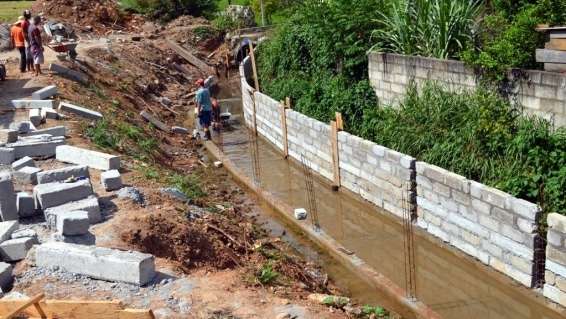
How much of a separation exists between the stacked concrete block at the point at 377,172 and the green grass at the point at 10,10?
24.7m

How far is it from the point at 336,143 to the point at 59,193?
18.7 ft

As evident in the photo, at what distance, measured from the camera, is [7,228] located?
7.31 m

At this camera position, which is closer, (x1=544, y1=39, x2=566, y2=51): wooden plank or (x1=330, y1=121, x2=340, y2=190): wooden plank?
(x1=544, y1=39, x2=566, y2=51): wooden plank

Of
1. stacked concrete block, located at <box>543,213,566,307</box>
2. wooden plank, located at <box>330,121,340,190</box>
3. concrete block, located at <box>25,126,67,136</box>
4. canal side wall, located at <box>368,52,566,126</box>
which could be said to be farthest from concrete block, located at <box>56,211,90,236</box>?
canal side wall, located at <box>368,52,566,126</box>

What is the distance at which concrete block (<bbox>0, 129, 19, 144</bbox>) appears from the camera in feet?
35.2

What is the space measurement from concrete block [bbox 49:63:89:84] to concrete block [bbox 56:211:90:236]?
10.2 m

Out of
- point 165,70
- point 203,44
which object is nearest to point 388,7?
point 165,70

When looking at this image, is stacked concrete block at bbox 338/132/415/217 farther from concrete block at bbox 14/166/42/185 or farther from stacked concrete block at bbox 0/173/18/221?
stacked concrete block at bbox 0/173/18/221

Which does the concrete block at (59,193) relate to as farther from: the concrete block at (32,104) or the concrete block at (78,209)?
the concrete block at (32,104)

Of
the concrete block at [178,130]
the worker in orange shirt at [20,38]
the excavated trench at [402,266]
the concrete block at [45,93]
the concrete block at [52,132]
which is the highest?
the worker in orange shirt at [20,38]

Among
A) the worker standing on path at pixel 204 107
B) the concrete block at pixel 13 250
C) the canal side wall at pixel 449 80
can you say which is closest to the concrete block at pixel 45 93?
the worker standing on path at pixel 204 107

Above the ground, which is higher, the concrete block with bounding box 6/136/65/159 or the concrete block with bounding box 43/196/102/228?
the concrete block with bounding box 6/136/65/159

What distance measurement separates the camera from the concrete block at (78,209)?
7641mm

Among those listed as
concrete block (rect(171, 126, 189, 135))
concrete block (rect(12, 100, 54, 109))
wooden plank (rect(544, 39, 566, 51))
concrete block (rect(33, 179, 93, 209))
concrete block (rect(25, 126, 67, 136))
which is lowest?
concrete block (rect(171, 126, 189, 135))
